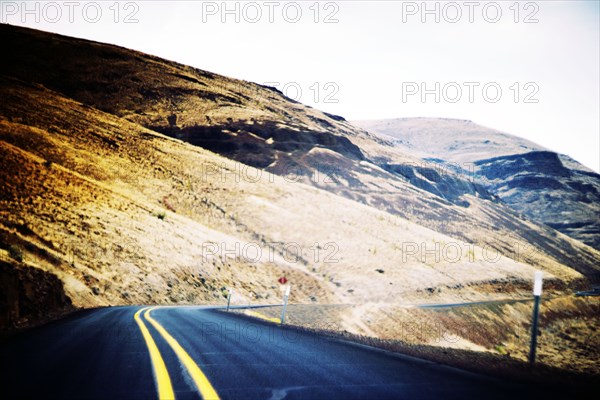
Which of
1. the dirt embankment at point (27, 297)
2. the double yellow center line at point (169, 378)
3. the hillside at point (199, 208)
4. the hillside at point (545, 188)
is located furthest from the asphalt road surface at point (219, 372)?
the hillside at point (545, 188)

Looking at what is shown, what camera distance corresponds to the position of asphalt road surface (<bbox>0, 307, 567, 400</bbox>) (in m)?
3.44

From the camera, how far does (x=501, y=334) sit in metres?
24.1

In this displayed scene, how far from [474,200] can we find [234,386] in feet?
375

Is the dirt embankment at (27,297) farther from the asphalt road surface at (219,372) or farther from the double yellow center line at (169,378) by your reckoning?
the double yellow center line at (169,378)

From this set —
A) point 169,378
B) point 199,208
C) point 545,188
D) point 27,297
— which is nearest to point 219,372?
point 169,378

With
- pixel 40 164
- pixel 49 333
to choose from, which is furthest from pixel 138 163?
pixel 49 333

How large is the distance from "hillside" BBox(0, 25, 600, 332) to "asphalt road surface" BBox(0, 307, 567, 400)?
515 cm

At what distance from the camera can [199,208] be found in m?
42.5

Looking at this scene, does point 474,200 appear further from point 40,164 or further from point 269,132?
point 40,164

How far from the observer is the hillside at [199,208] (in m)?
22.0

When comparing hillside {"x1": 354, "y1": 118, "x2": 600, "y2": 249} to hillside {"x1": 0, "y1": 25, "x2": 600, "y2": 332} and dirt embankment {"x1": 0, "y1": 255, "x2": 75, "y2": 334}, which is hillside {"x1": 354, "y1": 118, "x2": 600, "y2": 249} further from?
dirt embankment {"x1": 0, "y1": 255, "x2": 75, "y2": 334}

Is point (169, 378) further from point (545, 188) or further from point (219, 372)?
point (545, 188)

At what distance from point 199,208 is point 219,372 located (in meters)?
40.1

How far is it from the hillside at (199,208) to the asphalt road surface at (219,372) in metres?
5.15
